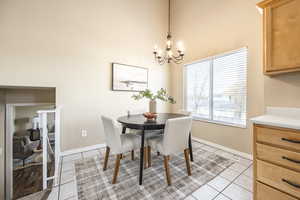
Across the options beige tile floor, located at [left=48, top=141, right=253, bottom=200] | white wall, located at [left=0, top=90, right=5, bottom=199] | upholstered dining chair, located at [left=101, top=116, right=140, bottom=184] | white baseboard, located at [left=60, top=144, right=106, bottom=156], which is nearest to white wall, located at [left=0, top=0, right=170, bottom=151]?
white baseboard, located at [left=60, top=144, right=106, bottom=156]

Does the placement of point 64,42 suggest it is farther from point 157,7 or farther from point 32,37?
point 157,7

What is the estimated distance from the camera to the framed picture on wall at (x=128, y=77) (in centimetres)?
290

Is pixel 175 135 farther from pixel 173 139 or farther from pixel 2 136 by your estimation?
pixel 2 136

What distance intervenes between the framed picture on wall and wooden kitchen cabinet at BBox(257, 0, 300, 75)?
8.05 ft

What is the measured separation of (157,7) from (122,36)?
1.63 m

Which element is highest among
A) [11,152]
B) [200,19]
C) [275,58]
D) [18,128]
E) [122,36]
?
[200,19]

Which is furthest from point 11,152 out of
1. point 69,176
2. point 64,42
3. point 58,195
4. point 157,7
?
point 157,7

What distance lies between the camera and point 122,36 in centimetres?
303

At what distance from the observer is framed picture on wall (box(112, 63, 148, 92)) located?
2.90 m

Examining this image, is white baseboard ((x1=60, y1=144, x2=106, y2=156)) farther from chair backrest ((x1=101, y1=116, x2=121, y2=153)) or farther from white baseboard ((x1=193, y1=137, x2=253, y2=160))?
white baseboard ((x1=193, y1=137, x2=253, y2=160))

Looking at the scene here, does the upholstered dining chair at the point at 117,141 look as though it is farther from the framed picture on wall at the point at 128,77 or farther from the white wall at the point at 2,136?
the white wall at the point at 2,136

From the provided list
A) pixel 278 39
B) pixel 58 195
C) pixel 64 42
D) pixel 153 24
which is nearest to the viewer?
pixel 278 39

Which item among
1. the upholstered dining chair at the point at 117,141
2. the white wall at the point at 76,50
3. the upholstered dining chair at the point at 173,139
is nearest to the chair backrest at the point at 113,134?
the upholstered dining chair at the point at 117,141

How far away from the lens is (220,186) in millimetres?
1539
